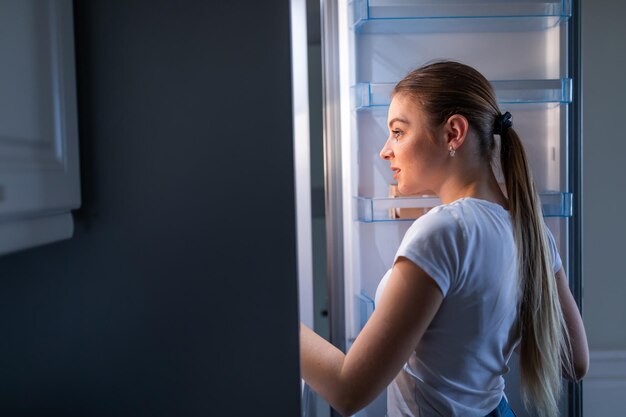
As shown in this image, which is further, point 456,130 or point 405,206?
point 405,206

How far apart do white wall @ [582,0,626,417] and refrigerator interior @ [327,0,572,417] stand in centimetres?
72

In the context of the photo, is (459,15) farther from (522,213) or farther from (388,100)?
(522,213)

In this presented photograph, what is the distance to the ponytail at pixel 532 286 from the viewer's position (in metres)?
1.02

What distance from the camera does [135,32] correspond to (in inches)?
27.1

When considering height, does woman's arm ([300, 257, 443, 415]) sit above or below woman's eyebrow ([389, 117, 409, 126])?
below

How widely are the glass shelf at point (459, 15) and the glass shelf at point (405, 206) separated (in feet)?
1.26

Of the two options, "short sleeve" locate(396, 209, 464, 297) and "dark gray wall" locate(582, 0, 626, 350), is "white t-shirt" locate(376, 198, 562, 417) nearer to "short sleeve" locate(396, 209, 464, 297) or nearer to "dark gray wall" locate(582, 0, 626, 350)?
"short sleeve" locate(396, 209, 464, 297)

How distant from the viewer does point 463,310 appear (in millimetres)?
930

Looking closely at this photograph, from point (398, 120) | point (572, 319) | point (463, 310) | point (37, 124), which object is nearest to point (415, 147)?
point (398, 120)

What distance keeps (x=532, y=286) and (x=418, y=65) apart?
574 millimetres

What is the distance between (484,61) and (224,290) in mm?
926

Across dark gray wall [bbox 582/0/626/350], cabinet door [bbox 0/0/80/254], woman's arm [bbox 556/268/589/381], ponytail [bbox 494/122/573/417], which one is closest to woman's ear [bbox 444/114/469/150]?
ponytail [bbox 494/122/573/417]

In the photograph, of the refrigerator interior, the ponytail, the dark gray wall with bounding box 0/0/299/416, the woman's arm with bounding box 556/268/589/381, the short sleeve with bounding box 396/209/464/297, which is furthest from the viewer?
the refrigerator interior

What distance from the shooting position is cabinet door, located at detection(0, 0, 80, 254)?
0.55 m
